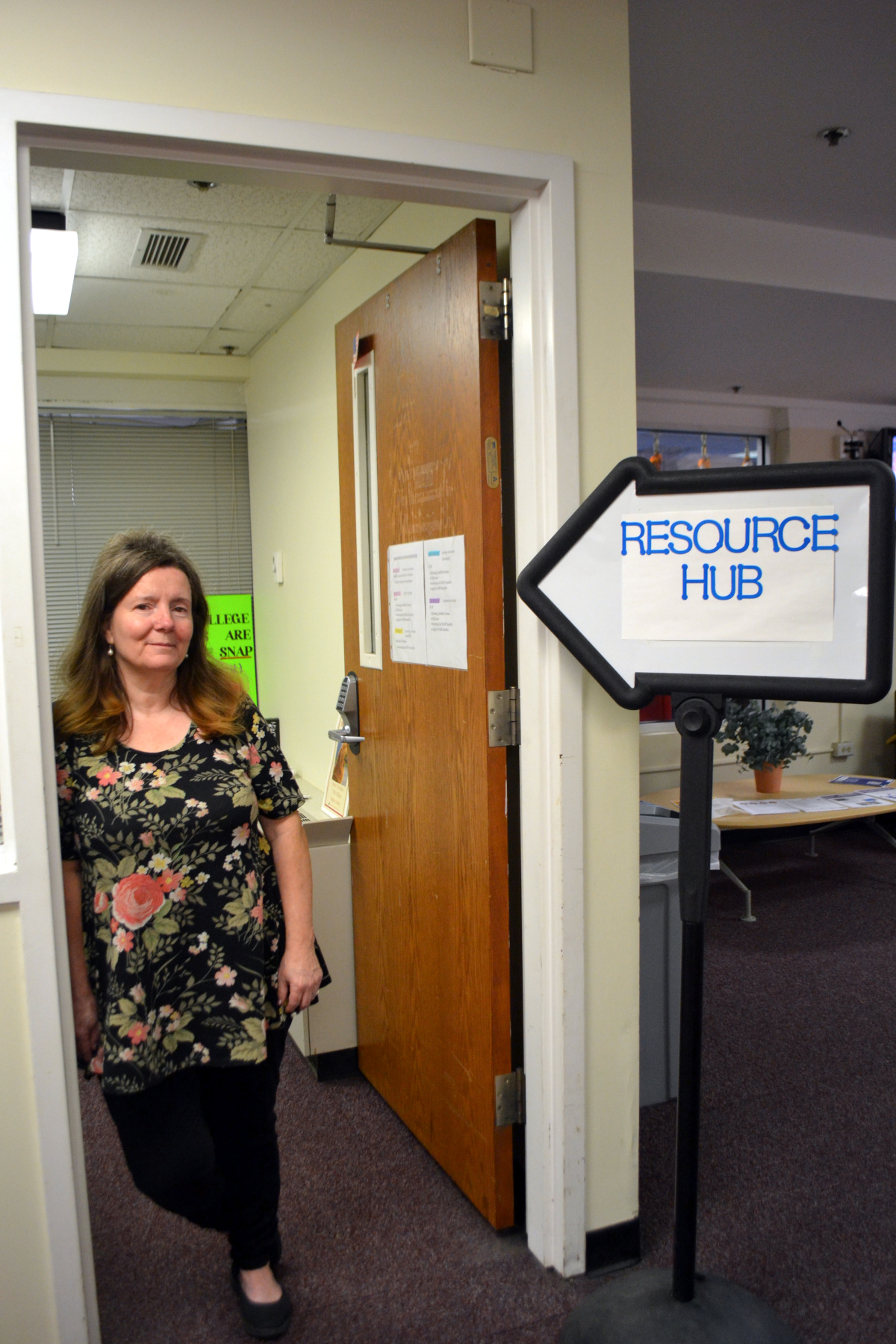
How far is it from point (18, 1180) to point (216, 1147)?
0.36 m

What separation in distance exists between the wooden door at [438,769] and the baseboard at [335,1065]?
179 mm

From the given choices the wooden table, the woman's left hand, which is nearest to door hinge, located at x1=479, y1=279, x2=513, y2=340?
the woman's left hand

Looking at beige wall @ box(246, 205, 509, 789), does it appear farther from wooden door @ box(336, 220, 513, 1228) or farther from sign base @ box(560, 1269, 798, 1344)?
sign base @ box(560, 1269, 798, 1344)

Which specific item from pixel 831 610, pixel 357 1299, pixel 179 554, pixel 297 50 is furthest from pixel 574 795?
pixel 297 50

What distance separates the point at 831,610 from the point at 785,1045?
2041 millimetres

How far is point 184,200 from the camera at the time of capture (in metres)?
2.76

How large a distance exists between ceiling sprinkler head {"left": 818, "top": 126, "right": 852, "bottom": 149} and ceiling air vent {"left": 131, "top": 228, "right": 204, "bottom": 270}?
6.26 feet

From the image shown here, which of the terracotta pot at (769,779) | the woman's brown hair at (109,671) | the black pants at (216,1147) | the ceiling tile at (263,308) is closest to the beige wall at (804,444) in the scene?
the terracotta pot at (769,779)

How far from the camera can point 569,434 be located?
183 cm

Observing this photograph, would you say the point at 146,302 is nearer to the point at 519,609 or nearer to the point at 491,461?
the point at 491,461

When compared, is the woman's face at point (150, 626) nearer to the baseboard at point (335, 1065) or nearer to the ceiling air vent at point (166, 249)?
the baseboard at point (335, 1065)

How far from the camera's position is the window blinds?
4.71m

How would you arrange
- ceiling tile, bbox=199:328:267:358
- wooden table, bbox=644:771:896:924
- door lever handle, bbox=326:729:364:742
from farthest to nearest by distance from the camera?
1. ceiling tile, bbox=199:328:267:358
2. wooden table, bbox=644:771:896:924
3. door lever handle, bbox=326:729:364:742

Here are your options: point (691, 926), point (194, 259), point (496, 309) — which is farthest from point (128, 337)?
point (691, 926)
